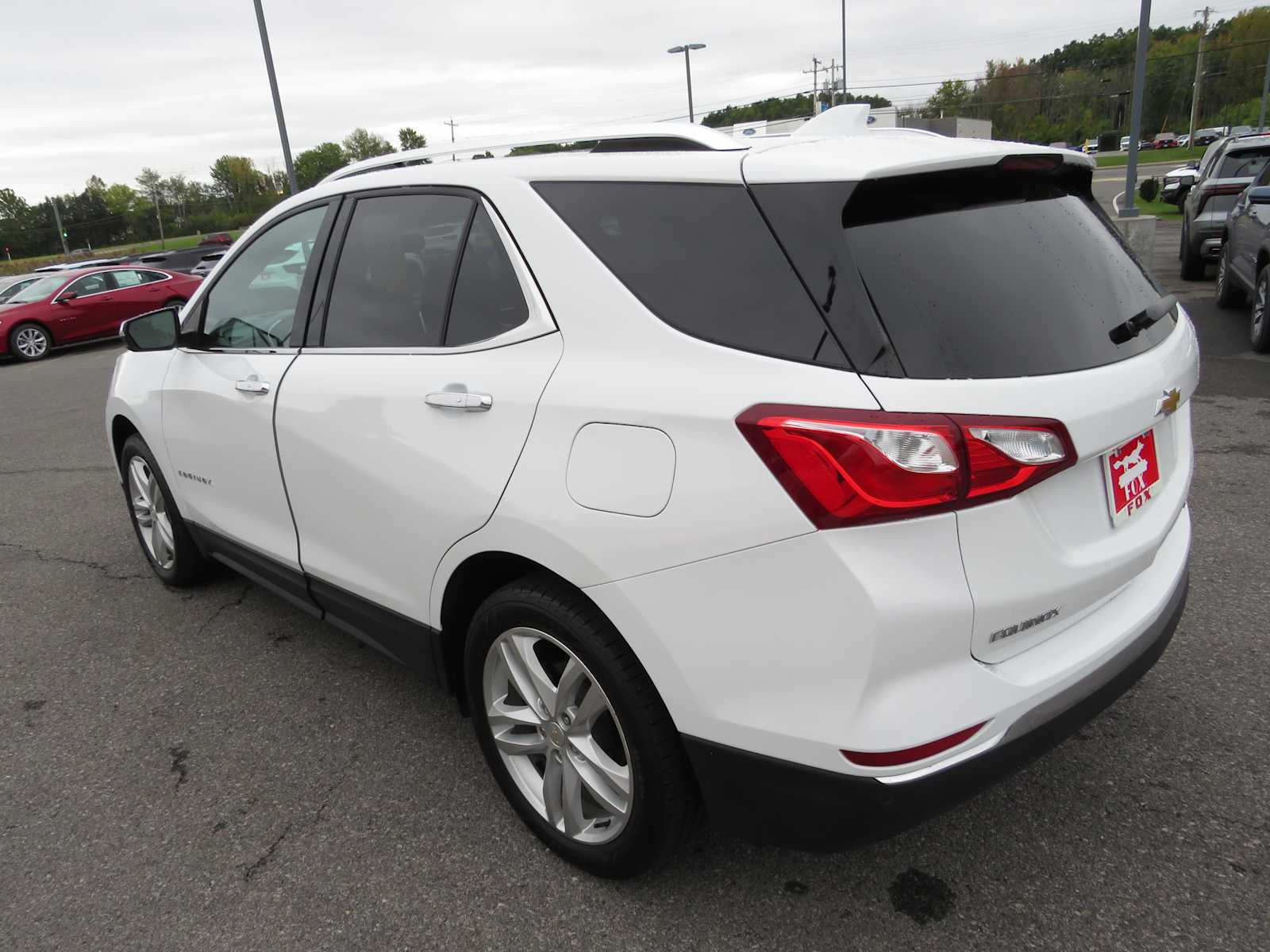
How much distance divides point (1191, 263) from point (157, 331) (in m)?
12.9

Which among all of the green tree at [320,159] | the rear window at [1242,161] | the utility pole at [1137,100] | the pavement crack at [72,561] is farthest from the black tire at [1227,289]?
the green tree at [320,159]

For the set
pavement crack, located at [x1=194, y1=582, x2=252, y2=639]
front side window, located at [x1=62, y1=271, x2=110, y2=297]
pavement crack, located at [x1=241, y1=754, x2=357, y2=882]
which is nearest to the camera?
pavement crack, located at [x1=241, y1=754, x2=357, y2=882]

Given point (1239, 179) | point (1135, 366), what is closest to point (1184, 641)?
point (1135, 366)

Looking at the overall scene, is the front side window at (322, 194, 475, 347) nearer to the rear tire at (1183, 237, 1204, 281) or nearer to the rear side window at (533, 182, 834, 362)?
the rear side window at (533, 182, 834, 362)

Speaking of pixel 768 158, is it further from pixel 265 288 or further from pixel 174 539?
pixel 174 539

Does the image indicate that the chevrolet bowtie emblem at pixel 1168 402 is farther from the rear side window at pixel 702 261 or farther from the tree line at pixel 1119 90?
the tree line at pixel 1119 90

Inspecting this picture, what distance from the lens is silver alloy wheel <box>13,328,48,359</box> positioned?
15423 mm

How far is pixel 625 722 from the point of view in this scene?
1.97 metres

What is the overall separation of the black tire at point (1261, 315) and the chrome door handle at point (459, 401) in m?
7.72

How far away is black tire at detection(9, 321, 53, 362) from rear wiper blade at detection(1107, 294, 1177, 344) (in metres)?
17.7

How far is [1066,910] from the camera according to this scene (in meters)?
2.06

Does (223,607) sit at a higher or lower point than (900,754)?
lower

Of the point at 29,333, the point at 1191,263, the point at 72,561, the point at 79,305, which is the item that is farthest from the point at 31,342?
the point at 1191,263

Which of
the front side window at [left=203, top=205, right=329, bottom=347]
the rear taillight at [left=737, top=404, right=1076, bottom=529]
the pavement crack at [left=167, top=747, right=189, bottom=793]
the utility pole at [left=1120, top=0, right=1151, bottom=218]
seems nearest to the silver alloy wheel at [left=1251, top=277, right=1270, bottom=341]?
the utility pole at [left=1120, top=0, right=1151, bottom=218]
